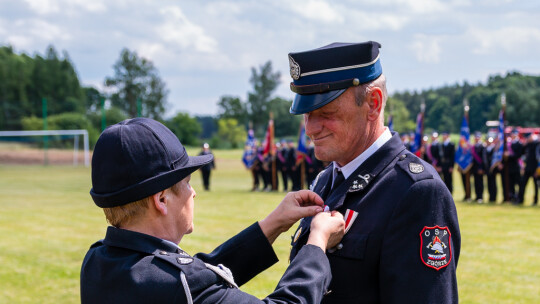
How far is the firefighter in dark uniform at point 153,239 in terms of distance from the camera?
1.80m

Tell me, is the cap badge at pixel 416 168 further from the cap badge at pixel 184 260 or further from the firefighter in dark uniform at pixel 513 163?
the firefighter in dark uniform at pixel 513 163

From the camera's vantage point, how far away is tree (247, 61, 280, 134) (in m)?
95.2

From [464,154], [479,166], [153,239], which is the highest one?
[153,239]

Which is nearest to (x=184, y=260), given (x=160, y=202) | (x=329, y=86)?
(x=160, y=202)

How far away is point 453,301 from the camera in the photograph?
2012 millimetres

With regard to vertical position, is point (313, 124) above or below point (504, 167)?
above

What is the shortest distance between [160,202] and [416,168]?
1.01 metres

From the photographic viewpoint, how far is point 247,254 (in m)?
2.48

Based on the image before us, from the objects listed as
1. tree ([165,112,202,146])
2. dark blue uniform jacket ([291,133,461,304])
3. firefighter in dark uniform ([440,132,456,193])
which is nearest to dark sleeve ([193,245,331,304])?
dark blue uniform jacket ([291,133,461,304])

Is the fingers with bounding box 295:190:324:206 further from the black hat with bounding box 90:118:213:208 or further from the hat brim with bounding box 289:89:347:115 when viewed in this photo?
the black hat with bounding box 90:118:213:208

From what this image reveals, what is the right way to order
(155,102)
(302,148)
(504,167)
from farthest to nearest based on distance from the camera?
(155,102)
(302,148)
(504,167)

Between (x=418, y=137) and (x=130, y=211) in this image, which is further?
(x=418, y=137)

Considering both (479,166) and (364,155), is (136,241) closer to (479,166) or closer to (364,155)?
(364,155)

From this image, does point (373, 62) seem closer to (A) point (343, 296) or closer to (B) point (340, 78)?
(B) point (340, 78)
